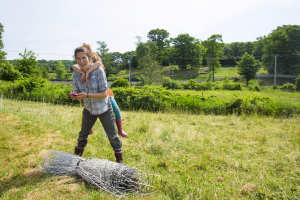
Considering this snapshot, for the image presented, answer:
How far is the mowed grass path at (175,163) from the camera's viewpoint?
7.48 feet

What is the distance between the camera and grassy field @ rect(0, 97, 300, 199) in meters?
2.28

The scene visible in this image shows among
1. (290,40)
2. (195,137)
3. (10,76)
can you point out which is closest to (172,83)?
(10,76)

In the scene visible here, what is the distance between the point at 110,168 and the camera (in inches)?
91.9

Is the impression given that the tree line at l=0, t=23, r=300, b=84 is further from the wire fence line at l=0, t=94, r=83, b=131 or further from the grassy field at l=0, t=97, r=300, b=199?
the grassy field at l=0, t=97, r=300, b=199

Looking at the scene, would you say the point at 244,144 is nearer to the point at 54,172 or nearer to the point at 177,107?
the point at 54,172

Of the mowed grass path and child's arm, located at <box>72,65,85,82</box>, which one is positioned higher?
child's arm, located at <box>72,65,85,82</box>

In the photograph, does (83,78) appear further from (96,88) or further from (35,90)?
(35,90)

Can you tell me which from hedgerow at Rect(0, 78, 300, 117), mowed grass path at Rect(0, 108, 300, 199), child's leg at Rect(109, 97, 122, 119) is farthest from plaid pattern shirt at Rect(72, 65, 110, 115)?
hedgerow at Rect(0, 78, 300, 117)

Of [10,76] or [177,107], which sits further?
[10,76]

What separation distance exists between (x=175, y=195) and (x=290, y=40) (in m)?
59.7

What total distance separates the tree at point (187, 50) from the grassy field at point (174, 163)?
52230 millimetres

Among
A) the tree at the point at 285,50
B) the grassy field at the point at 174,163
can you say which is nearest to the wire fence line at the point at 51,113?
the grassy field at the point at 174,163

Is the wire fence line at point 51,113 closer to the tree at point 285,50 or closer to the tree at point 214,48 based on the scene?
the tree at point 214,48

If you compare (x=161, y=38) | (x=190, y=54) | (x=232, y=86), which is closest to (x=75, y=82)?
(x=232, y=86)
